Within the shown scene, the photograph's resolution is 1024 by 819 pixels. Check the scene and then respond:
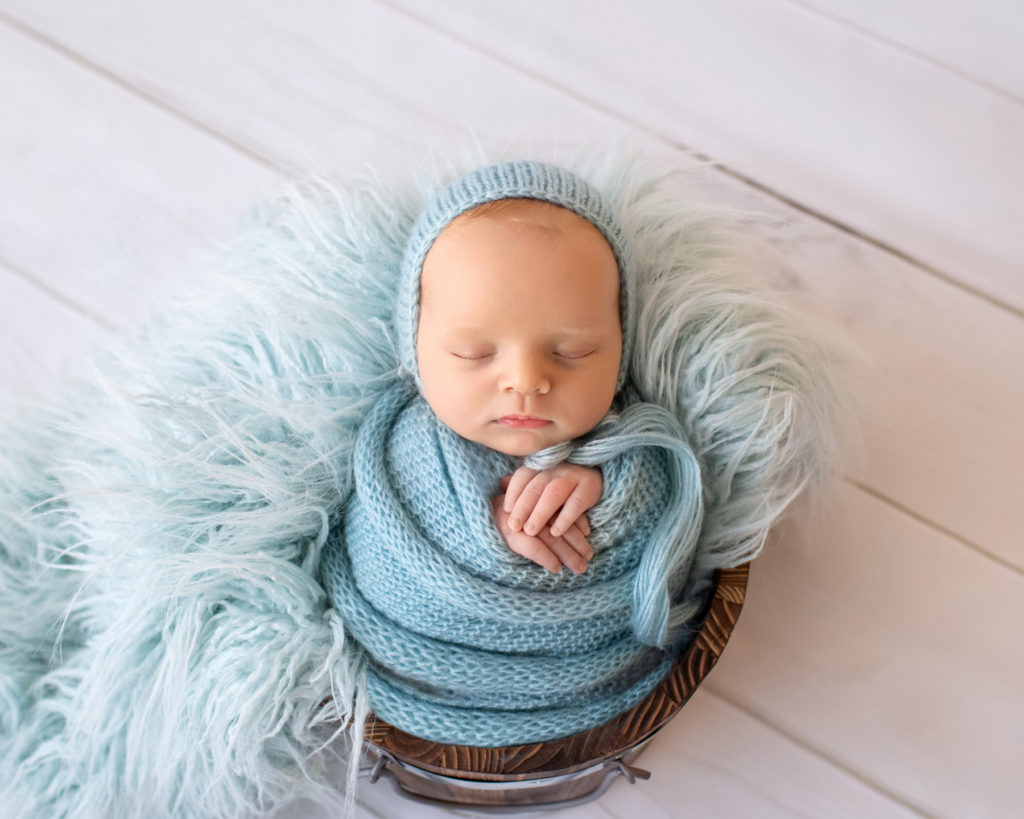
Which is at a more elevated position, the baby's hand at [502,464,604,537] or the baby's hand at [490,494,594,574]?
the baby's hand at [502,464,604,537]

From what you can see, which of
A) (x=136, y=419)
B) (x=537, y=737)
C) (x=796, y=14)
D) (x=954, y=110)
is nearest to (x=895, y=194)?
(x=954, y=110)

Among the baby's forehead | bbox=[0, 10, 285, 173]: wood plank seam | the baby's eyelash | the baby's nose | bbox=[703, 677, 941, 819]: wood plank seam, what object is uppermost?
the baby's forehead

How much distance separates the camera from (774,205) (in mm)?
1306

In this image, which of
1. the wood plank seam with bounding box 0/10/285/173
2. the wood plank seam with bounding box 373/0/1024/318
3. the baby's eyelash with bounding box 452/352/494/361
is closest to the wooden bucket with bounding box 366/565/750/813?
the baby's eyelash with bounding box 452/352/494/361

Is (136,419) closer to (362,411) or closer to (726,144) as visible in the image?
(362,411)

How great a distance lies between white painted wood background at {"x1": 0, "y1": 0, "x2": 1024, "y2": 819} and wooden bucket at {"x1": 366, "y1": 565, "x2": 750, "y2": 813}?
0.12 meters

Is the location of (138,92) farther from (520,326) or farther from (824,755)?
(824,755)

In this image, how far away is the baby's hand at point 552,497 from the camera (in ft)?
2.78

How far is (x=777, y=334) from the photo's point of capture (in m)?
0.95

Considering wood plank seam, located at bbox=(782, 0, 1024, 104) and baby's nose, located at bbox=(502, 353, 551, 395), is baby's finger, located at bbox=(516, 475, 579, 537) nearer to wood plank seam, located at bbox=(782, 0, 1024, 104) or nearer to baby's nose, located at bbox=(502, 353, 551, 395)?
baby's nose, located at bbox=(502, 353, 551, 395)

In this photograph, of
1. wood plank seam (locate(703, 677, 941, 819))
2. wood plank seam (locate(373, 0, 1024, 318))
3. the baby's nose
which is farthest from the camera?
wood plank seam (locate(373, 0, 1024, 318))

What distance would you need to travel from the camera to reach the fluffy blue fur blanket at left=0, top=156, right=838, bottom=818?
884mm

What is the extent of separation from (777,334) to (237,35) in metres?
0.93

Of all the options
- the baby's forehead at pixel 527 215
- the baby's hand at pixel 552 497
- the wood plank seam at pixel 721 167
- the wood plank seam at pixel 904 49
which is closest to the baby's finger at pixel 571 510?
the baby's hand at pixel 552 497
